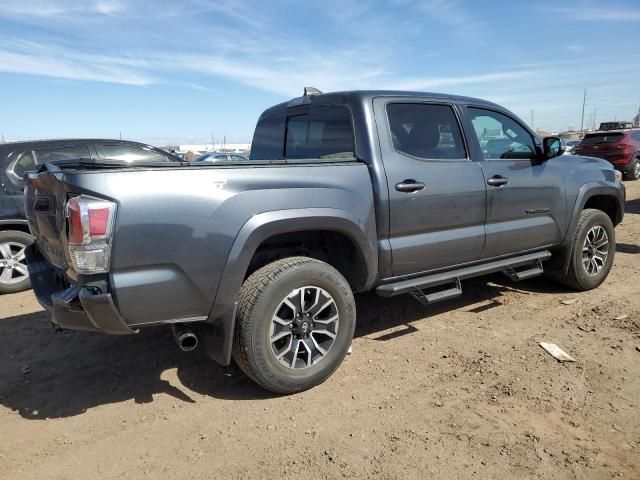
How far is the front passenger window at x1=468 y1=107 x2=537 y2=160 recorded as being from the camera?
4270mm

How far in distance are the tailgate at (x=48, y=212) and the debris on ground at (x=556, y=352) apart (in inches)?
131

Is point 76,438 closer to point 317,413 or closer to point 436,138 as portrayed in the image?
point 317,413

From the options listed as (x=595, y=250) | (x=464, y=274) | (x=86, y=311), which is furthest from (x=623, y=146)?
(x=86, y=311)

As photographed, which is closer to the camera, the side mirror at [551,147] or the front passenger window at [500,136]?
the front passenger window at [500,136]

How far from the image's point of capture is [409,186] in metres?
3.54

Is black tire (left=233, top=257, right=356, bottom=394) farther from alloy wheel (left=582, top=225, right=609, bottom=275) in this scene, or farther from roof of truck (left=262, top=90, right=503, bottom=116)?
alloy wheel (left=582, top=225, right=609, bottom=275)

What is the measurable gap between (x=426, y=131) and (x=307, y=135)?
0.96 metres

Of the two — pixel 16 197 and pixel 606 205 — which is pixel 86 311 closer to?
pixel 16 197

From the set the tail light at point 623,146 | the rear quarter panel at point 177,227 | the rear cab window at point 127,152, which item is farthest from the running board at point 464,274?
the tail light at point 623,146

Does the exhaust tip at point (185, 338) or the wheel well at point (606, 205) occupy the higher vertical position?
the wheel well at point (606, 205)

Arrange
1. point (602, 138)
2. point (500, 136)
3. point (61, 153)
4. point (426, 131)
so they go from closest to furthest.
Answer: point (426, 131) < point (500, 136) < point (61, 153) < point (602, 138)

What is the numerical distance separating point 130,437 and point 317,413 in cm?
106

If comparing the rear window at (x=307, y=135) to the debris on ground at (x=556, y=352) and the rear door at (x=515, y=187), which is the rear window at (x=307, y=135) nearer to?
the rear door at (x=515, y=187)

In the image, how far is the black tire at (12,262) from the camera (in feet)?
18.4
